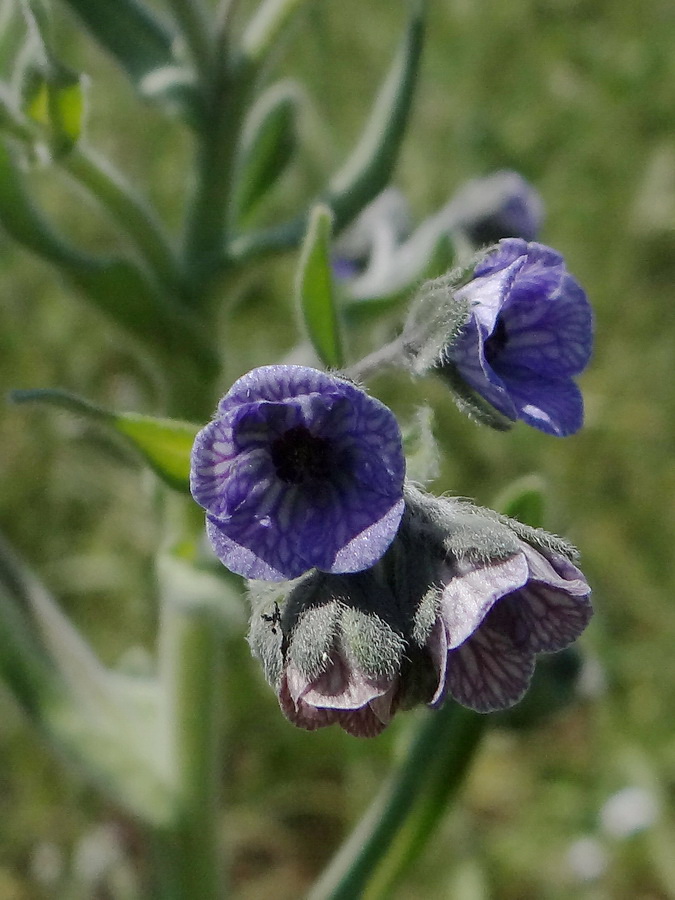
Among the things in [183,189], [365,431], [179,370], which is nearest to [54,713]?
[179,370]

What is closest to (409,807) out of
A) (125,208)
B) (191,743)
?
(191,743)

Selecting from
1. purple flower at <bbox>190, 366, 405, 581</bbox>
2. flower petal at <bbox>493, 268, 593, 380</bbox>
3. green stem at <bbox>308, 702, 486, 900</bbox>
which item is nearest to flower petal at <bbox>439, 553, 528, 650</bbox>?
purple flower at <bbox>190, 366, 405, 581</bbox>

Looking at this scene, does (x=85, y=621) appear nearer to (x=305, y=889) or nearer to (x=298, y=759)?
(x=298, y=759)

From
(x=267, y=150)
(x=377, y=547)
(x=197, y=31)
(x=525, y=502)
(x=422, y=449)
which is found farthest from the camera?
(x=267, y=150)

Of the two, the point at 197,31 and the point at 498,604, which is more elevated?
the point at 197,31

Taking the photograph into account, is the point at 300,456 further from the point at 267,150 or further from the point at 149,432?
the point at 267,150

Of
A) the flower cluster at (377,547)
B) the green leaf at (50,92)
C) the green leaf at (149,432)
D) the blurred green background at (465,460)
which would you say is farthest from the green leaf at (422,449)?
the blurred green background at (465,460)
